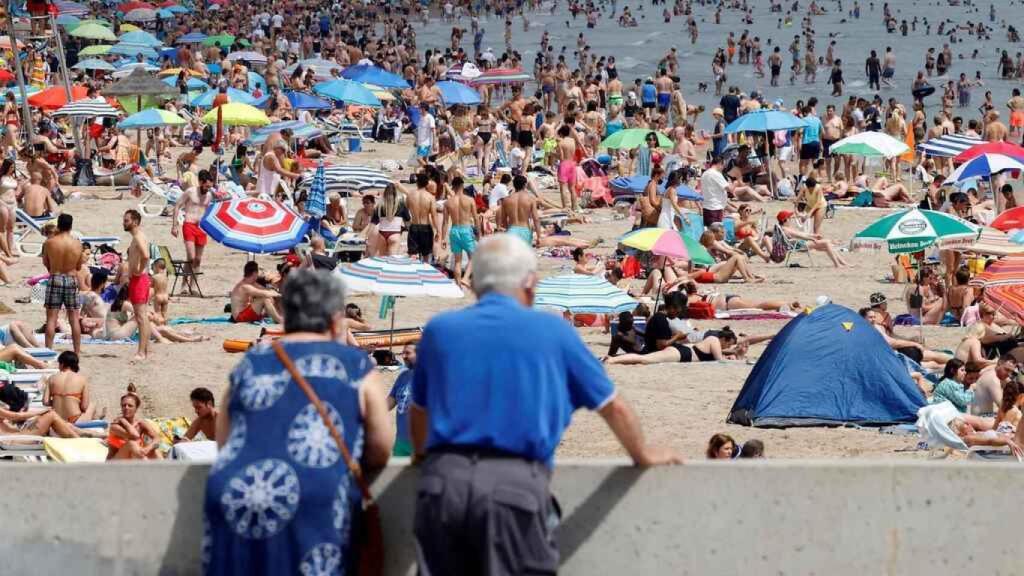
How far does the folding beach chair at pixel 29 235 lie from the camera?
1872 cm

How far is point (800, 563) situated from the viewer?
14.3ft

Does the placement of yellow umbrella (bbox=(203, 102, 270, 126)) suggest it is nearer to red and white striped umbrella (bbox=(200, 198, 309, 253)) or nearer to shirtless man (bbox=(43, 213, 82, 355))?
red and white striped umbrella (bbox=(200, 198, 309, 253))

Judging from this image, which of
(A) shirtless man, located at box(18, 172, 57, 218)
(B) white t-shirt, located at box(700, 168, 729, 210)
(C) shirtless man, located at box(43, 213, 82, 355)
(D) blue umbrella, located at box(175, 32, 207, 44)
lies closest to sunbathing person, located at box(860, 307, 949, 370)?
(C) shirtless man, located at box(43, 213, 82, 355)

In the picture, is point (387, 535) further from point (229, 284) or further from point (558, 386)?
point (229, 284)

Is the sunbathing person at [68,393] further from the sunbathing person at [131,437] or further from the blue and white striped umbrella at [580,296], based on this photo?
the blue and white striped umbrella at [580,296]

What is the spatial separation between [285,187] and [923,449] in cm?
1135

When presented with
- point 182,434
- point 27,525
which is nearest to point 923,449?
point 182,434

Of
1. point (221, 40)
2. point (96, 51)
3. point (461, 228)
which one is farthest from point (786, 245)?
point (221, 40)

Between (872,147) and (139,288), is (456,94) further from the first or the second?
(139,288)

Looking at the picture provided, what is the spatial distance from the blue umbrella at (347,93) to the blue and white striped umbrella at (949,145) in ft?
29.7

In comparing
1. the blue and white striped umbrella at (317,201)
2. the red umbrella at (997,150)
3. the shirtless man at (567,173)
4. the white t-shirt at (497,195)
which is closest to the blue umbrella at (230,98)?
the shirtless man at (567,173)

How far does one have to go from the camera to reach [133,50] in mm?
37531

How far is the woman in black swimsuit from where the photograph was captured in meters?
13.5

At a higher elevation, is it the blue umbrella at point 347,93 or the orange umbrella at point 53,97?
the orange umbrella at point 53,97
